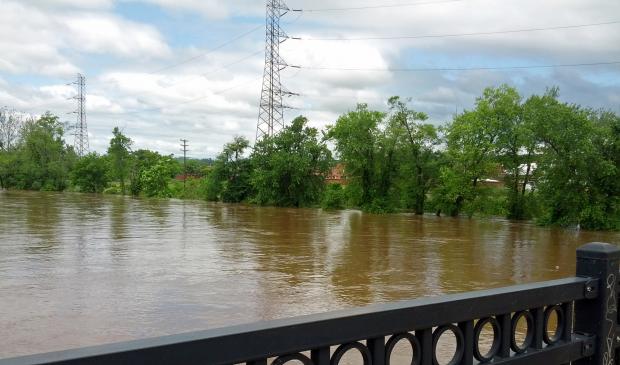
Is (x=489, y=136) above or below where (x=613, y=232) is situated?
above

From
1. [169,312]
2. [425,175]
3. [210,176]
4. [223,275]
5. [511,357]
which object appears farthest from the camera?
[210,176]

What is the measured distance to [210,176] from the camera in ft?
189

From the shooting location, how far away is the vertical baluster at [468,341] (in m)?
2.55

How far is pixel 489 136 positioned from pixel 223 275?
107 feet

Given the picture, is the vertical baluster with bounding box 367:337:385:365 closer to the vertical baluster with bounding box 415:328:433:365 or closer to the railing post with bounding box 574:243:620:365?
the vertical baluster with bounding box 415:328:433:365

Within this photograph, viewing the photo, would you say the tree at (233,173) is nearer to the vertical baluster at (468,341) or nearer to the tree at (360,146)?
the tree at (360,146)

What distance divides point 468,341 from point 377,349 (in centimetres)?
55

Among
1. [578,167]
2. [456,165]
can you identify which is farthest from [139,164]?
[578,167]

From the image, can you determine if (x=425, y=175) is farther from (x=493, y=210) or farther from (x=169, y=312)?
(x=169, y=312)

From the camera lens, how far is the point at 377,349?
7.35 ft

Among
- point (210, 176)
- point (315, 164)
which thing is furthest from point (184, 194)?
point (315, 164)

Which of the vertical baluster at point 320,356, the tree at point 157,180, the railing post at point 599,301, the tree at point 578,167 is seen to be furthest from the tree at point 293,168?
the vertical baluster at point 320,356

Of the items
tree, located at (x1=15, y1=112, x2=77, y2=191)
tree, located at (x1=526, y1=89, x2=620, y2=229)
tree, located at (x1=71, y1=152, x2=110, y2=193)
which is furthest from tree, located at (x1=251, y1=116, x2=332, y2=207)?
tree, located at (x1=15, y1=112, x2=77, y2=191)

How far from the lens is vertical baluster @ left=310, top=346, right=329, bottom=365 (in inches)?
82.1
